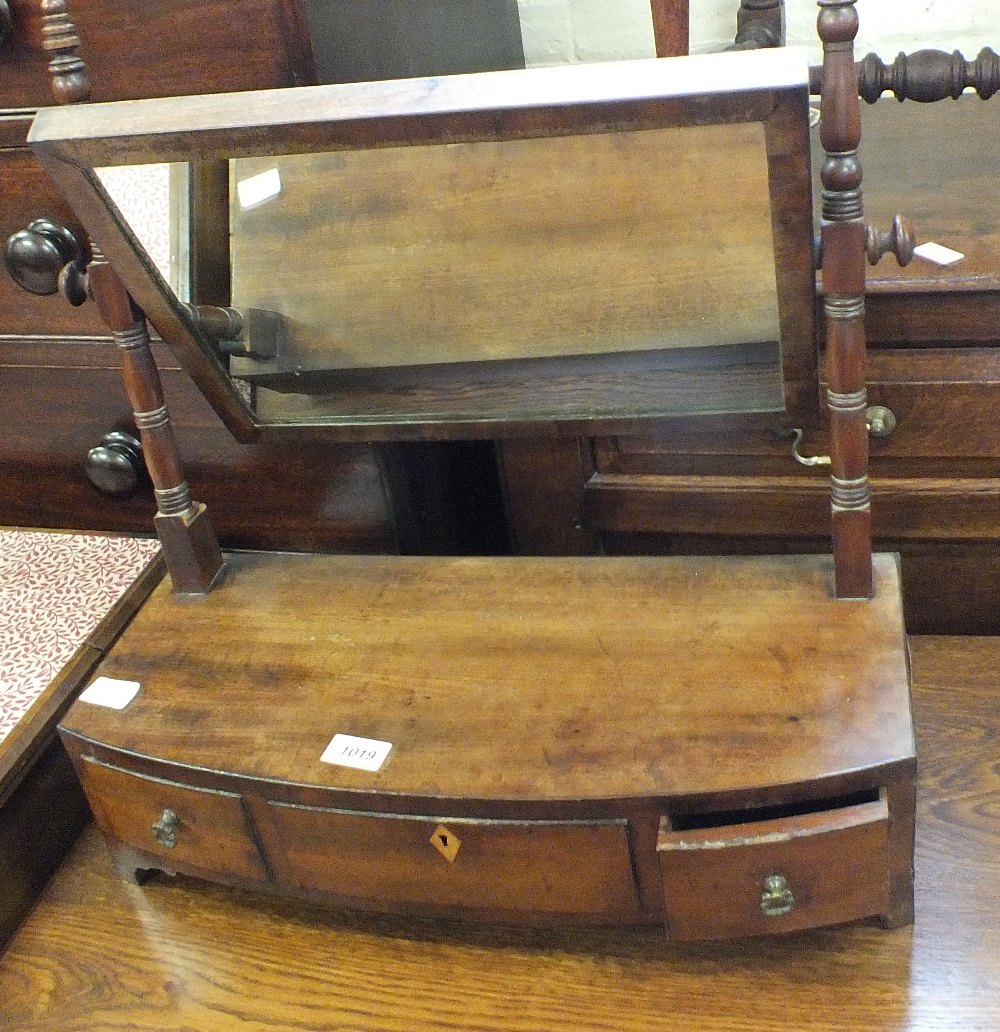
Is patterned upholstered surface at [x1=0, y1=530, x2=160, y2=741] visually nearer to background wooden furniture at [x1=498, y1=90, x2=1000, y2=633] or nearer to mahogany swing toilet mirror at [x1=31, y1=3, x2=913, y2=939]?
mahogany swing toilet mirror at [x1=31, y1=3, x2=913, y2=939]

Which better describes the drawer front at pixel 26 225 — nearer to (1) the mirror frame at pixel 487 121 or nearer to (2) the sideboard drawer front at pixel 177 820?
(1) the mirror frame at pixel 487 121

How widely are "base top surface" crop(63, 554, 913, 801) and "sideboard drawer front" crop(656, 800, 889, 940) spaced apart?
39 millimetres

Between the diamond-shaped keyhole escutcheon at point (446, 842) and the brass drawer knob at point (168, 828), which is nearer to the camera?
the diamond-shaped keyhole escutcheon at point (446, 842)

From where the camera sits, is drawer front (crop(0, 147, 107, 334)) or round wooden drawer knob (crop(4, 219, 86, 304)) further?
drawer front (crop(0, 147, 107, 334))

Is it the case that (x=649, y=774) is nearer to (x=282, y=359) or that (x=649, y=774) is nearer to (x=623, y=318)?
(x=623, y=318)

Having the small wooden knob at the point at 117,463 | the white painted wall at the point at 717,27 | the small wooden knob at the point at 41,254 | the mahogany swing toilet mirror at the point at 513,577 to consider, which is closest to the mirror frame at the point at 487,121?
the mahogany swing toilet mirror at the point at 513,577

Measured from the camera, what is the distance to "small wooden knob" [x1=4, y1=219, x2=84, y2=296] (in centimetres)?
118

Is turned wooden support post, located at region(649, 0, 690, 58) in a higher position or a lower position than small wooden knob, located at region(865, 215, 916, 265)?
higher

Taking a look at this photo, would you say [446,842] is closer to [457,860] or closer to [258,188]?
[457,860]

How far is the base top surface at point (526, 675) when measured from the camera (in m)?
1.00

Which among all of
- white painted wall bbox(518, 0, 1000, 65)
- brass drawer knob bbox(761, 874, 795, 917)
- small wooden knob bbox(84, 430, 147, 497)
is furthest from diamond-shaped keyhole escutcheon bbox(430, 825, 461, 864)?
white painted wall bbox(518, 0, 1000, 65)

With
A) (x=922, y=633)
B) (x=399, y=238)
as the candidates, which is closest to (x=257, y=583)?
(x=399, y=238)

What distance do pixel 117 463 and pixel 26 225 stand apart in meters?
0.28

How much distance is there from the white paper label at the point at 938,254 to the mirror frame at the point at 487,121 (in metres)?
0.19
